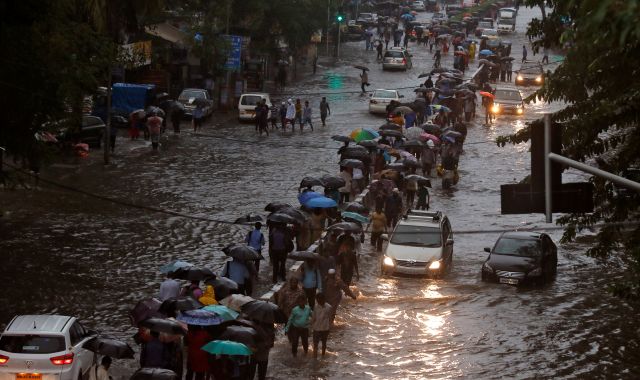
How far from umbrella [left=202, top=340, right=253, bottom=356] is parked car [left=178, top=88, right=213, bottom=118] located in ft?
115

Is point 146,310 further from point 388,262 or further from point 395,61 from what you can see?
point 395,61

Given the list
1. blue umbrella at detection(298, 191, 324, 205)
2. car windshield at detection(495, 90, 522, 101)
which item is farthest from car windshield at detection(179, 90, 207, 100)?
blue umbrella at detection(298, 191, 324, 205)

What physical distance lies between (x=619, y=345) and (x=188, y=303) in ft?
30.2

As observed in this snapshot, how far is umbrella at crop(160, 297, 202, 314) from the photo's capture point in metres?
20.1

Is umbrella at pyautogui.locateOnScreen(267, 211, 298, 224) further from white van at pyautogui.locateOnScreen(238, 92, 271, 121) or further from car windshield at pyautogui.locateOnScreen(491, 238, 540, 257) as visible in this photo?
white van at pyautogui.locateOnScreen(238, 92, 271, 121)

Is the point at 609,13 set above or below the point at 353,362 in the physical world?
above

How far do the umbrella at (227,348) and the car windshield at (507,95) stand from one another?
44.4 metres

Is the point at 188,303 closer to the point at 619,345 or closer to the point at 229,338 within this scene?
the point at 229,338

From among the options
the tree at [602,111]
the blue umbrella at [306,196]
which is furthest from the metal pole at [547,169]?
the blue umbrella at [306,196]

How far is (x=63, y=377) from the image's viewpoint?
1822 cm

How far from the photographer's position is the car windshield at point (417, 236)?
31.0 metres

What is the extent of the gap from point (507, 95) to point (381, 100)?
6392 mm

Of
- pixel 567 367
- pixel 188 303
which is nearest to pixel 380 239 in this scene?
pixel 567 367

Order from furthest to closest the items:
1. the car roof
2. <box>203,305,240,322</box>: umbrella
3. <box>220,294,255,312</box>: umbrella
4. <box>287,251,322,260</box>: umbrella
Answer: <box>287,251,322,260</box>: umbrella
<box>220,294,255,312</box>: umbrella
<box>203,305,240,322</box>: umbrella
the car roof
